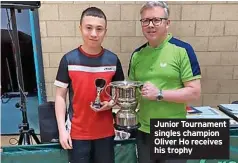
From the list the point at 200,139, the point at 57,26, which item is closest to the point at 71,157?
the point at 200,139

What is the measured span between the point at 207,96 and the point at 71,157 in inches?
64.9

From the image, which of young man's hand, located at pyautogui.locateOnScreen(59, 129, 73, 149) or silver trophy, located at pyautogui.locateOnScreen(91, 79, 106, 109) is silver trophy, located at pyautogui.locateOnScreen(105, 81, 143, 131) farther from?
young man's hand, located at pyautogui.locateOnScreen(59, 129, 73, 149)

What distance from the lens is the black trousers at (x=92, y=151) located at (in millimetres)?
1130

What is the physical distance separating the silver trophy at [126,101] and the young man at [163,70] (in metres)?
Result: 0.05

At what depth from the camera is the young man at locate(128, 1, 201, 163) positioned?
1024mm

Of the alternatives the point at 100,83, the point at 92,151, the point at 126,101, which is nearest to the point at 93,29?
the point at 100,83

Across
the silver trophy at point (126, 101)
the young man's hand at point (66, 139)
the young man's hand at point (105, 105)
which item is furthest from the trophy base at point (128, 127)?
the young man's hand at point (66, 139)

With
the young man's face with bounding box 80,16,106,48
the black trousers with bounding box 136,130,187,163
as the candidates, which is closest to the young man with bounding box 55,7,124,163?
the young man's face with bounding box 80,16,106,48

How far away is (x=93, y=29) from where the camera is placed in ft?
Result: 3.44

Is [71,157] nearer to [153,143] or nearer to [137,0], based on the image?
[153,143]

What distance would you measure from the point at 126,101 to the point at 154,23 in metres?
0.34

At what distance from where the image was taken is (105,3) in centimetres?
219

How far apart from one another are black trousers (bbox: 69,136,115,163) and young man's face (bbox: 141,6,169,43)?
0.51 meters

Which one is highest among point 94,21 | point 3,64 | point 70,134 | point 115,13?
point 115,13
